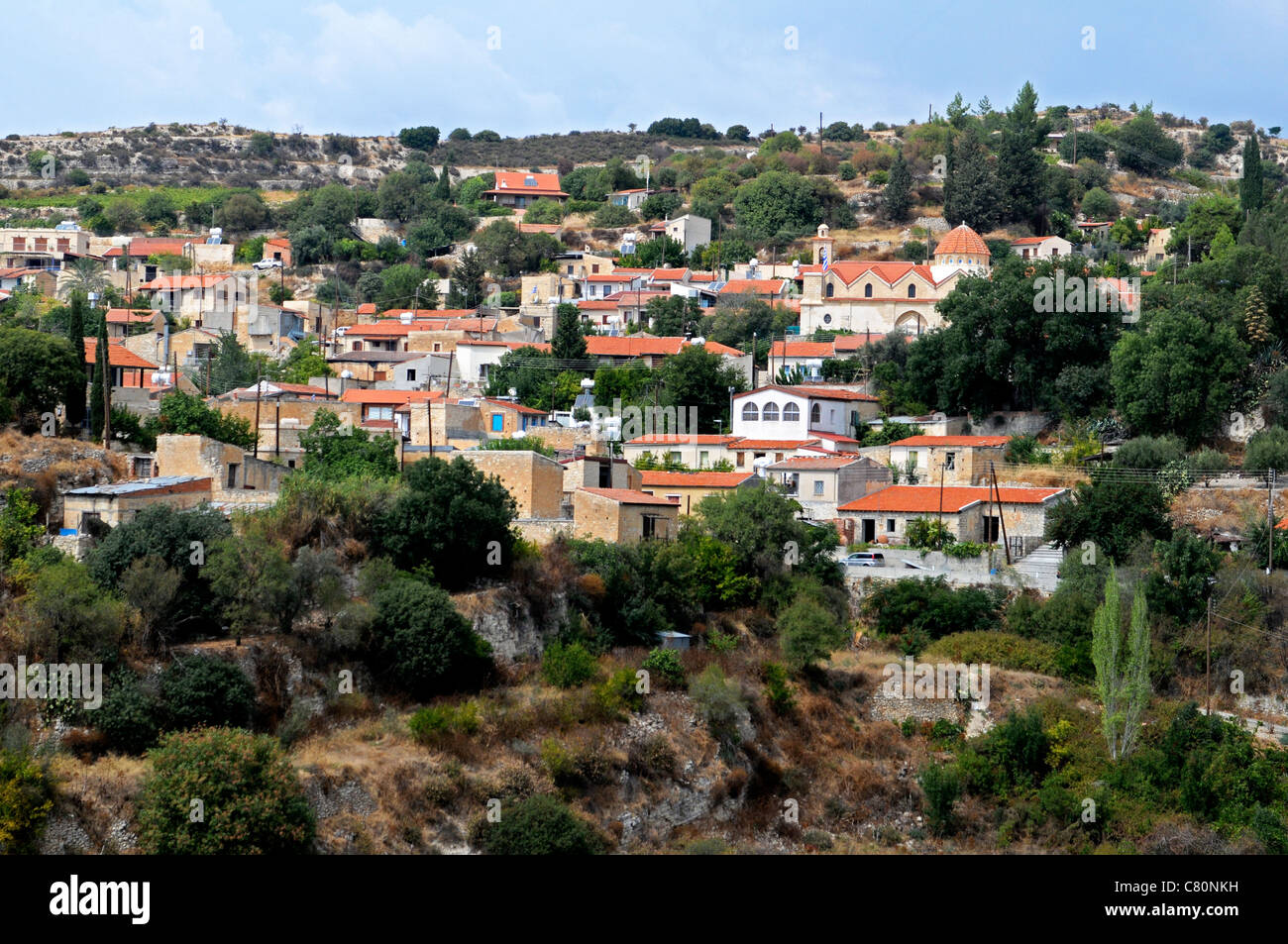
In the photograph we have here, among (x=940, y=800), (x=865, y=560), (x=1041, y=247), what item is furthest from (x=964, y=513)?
(x=1041, y=247)

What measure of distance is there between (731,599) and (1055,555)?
8577mm

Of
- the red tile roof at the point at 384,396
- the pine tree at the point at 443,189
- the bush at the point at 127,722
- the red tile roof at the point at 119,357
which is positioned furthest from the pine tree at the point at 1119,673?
the pine tree at the point at 443,189

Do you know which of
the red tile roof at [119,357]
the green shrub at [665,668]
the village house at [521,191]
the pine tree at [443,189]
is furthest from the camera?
the pine tree at [443,189]

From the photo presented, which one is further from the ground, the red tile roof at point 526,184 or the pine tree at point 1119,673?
the red tile roof at point 526,184

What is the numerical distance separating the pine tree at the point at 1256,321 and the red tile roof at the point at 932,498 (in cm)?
1227

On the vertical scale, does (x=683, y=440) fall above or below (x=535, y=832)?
above

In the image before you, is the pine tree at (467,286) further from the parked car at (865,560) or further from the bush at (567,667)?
the bush at (567,667)

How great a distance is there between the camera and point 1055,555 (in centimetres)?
4156

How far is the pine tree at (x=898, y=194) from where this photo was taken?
92.1 m

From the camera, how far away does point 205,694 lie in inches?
1118

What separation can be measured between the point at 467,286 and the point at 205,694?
50.5 meters

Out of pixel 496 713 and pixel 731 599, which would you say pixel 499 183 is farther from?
pixel 496 713

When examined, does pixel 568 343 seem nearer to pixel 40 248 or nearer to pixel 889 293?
pixel 889 293
